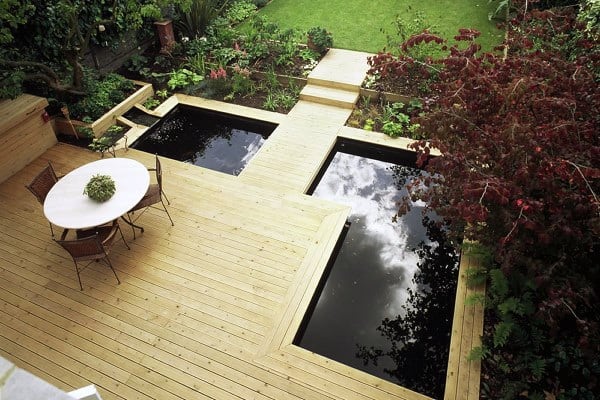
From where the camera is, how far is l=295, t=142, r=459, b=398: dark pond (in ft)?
12.8

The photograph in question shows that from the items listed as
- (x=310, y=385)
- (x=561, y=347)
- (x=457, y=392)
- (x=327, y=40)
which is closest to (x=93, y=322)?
(x=310, y=385)

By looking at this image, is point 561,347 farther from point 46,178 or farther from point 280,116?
point 46,178

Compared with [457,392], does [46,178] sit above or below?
above

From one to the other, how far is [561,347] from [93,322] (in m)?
4.60

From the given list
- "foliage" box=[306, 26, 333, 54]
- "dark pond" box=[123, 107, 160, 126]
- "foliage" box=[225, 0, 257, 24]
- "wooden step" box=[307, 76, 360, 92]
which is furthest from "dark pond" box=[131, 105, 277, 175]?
"foliage" box=[225, 0, 257, 24]

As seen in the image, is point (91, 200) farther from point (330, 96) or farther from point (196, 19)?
point (196, 19)

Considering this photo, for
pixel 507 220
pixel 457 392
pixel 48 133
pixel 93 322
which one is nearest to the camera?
pixel 507 220

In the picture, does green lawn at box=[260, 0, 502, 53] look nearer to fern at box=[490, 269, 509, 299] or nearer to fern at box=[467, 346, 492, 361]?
fern at box=[490, 269, 509, 299]

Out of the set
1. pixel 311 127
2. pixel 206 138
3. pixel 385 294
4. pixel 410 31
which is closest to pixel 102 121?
pixel 206 138

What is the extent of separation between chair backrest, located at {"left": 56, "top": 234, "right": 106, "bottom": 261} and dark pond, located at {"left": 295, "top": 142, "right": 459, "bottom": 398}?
234 centimetres

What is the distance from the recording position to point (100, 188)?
4.38m

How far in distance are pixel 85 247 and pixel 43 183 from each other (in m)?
1.38

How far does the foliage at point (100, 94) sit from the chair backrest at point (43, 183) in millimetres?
2226

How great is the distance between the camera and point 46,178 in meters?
4.79
